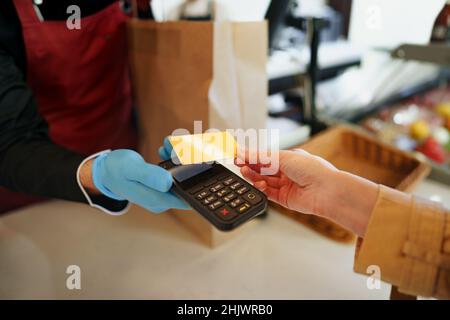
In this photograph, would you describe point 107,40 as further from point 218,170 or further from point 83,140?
point 218,170

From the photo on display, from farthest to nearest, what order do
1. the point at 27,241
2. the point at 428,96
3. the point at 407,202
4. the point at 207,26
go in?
1. the point at 428,96
2. the point at 27,241
3. the point at 207,26
4. the point at 407,202

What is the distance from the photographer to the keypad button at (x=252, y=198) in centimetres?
42

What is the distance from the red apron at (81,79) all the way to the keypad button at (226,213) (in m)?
0.46

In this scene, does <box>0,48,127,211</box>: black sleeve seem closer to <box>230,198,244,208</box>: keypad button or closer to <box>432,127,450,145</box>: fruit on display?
<box>230,198,244,208</box>: keypad button

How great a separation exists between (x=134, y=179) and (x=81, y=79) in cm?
38

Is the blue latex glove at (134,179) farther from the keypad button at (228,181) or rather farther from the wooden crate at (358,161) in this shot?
the wooden crate at (358,161)

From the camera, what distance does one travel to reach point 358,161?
0.77 meters

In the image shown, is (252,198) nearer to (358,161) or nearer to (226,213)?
(226,213)

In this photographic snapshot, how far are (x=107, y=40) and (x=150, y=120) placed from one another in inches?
8.0

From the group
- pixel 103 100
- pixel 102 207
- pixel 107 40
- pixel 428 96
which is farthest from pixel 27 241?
pixel 428 96

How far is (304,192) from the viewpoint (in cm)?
46

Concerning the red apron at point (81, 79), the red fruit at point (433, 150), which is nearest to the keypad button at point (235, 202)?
the red apron at point (81, 79)

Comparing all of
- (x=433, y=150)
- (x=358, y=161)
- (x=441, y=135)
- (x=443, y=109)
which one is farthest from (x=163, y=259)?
(x=443, y=109)
